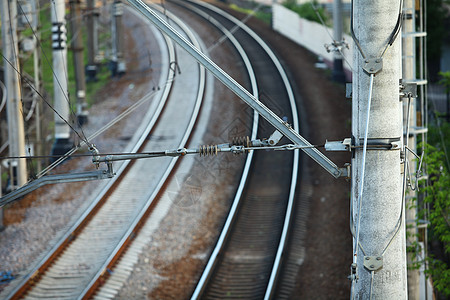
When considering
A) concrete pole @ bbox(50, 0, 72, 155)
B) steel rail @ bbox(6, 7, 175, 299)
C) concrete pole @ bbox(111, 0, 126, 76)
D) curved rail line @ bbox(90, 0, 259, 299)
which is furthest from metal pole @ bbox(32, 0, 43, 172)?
concrete pole @ bbox(111, 0, 126, 76)

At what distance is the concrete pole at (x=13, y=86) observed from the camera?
13430mm

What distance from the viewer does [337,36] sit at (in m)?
20.2

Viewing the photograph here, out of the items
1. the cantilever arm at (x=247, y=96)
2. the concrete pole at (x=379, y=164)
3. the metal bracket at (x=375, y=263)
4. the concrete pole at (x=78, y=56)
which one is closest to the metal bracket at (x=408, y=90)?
the concrete pole at (x=379, y=164)

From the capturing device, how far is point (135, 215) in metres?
13.3

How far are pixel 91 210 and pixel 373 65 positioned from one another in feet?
31.1

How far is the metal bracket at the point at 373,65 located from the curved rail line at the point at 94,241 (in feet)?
20.9

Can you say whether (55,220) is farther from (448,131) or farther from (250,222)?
(448,131)

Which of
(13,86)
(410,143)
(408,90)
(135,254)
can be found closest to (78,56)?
(13,86)

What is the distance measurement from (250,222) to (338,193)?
2.20 m

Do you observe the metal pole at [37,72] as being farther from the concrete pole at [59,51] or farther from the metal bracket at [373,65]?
the metal bracket at [373,65]

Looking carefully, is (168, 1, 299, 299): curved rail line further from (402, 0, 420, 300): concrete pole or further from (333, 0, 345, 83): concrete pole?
(333, 0, 345, 83): concrete pole

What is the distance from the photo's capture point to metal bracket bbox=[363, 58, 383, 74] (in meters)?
4.91

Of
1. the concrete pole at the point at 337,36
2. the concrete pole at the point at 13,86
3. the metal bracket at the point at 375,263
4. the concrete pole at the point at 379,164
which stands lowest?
the metal bracket at the point at 375,263

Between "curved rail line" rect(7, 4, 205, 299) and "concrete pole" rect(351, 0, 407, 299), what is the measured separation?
6299mm
